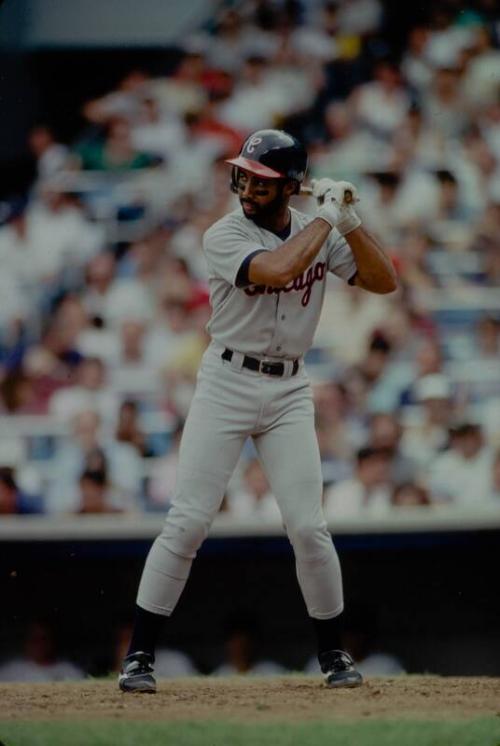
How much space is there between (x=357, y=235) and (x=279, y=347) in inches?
15.4

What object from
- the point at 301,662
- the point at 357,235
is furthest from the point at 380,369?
the point at 357,235

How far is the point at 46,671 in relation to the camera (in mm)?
6457

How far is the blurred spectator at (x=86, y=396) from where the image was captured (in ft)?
24.0

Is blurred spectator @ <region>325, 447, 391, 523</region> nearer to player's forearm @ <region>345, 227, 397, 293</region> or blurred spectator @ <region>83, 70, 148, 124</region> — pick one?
player's forearm @ <region>345, 227, 397, 293</region>

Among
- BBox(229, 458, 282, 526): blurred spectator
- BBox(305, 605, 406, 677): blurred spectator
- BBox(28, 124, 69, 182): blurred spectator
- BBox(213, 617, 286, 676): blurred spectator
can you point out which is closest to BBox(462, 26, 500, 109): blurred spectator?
BBox(28, 124, 69, 182): blurred spectator

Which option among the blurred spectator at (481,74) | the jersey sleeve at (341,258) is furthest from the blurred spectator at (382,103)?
the jersey sleeve at (341,258)

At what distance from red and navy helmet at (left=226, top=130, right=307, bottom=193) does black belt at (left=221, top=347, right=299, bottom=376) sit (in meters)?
0.48

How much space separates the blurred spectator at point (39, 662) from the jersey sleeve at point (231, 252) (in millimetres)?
2812

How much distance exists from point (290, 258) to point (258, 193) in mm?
312

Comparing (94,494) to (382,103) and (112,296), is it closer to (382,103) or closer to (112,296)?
(112,296)

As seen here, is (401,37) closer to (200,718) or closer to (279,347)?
(279,347)

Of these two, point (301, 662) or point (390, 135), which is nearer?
point (301, 662)

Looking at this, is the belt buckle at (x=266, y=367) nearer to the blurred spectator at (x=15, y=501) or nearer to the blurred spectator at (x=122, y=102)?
the blurred spectator at (x=15, y=501)

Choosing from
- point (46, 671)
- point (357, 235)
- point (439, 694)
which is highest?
point (357, 235)
